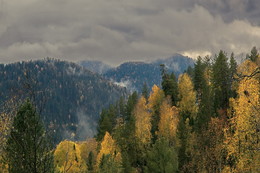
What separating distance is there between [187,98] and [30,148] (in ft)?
205

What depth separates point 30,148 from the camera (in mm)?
14641

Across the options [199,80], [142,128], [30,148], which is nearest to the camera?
[30,148]

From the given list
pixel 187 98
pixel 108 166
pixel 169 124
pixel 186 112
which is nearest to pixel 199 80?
pixel 187 98

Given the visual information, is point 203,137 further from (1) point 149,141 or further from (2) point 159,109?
(2) point 159,109

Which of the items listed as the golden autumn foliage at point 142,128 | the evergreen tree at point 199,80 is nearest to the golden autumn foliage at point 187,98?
the evergreen tree at point 199,80

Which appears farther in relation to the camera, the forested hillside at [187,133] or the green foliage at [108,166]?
the green foliage at [108,166]

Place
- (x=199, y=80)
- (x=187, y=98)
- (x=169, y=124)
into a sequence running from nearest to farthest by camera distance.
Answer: (x=169, y=124), (x=187, y=98), (x=199, y=80)

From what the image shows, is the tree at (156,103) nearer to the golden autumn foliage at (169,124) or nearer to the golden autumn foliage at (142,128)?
the golden autumn foliage at (142,128)

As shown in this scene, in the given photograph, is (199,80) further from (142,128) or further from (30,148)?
(30,148)

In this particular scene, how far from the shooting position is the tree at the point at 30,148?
1445 cm

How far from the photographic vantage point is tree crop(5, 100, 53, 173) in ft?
47.4

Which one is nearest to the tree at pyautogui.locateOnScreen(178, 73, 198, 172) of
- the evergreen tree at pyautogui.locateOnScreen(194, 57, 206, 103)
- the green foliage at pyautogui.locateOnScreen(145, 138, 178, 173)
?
the evergreen tree at pyautogui.locateOnScreen(194, 57, 206, 103)

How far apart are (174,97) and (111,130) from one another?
21.6 meters

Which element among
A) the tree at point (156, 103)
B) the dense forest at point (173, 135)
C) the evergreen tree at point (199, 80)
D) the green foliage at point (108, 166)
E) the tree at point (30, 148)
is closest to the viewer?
the tree at point (30, 148)
